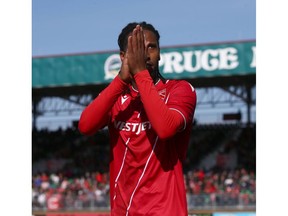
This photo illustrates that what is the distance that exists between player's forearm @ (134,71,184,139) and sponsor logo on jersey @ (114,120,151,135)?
291mm

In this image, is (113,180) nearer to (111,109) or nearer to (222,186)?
(111,109)

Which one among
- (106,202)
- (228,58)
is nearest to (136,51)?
(106,202)

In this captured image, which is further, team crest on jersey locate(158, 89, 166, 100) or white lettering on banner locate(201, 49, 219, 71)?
white lettering on banner locate(201, 49, 219, 71)

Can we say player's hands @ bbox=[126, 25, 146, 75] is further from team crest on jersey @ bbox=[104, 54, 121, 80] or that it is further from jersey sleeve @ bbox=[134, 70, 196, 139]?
team crest on jersey @ bbox=[104, 54, 121, 80]

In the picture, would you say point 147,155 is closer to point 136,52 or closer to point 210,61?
point 136,52

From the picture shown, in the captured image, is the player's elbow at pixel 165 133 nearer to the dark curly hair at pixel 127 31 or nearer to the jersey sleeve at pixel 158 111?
the jersey sleeve at pixel 158 111

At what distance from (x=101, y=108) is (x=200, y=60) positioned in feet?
74.8

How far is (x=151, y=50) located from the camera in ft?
11.2

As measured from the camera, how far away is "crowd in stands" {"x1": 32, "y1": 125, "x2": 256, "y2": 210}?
2462 centimetres

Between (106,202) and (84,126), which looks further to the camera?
(106,202)

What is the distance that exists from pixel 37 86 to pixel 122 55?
25117 mm

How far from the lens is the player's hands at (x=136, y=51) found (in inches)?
129

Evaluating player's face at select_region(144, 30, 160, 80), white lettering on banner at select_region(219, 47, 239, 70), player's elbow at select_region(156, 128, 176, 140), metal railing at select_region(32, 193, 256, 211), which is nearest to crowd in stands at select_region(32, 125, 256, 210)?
metal railing at select_region(32, 193, 256, 211)
